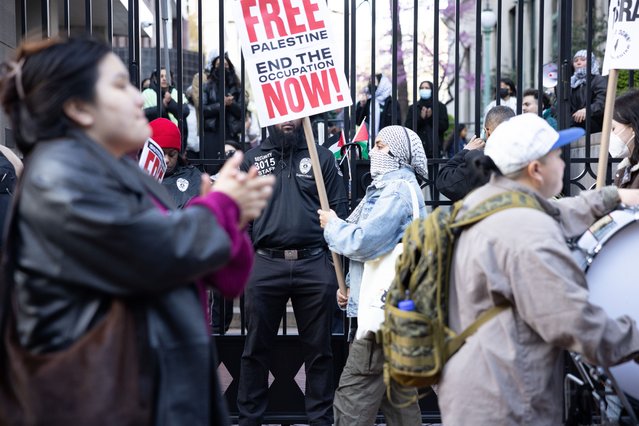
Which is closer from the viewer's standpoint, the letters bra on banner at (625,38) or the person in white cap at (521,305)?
the person in white cap at (521,305)

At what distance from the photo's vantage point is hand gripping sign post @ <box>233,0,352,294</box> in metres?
5.70

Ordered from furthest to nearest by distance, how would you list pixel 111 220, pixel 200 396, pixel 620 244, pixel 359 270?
pixel 359 270 → pixel 620 244 → pixel 200 396 → pixel 111 220

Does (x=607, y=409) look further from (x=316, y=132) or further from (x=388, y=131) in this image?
(x=316, y=132)

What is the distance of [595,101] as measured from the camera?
8.19 m

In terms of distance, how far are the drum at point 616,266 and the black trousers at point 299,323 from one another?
265 centimetres

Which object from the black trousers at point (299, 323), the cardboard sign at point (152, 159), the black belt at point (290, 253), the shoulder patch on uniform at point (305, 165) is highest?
the cardboard sign at point (152, 159)

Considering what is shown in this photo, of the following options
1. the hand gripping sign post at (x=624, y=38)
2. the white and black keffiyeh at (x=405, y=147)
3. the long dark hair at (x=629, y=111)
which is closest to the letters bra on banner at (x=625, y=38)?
the hand gripping sign post at (x=624, y=38)

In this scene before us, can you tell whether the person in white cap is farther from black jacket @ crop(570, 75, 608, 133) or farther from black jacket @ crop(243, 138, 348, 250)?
black jacket @ crop(570, 75, 608, 133)

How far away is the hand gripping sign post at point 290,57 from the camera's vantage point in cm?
570

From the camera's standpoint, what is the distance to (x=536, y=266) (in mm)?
3168

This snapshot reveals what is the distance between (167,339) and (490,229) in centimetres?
128

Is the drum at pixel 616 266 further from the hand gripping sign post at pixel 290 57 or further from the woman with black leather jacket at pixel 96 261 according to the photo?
the hand gripping sign post at pixel 290 57

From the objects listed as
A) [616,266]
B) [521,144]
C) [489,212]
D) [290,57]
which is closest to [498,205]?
[489,212]

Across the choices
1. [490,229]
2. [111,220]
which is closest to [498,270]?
[490,229]
